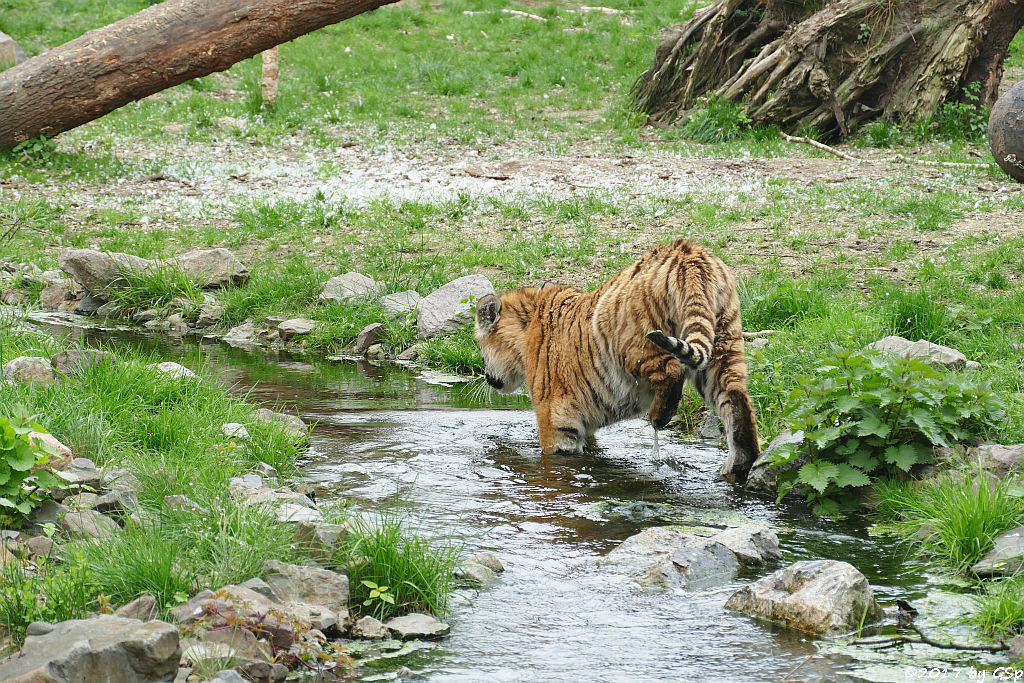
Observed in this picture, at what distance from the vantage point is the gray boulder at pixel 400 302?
9820mm

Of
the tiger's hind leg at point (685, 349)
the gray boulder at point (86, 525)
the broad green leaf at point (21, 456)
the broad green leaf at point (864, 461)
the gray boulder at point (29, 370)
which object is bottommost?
the broad green leaf at point (864, 461)

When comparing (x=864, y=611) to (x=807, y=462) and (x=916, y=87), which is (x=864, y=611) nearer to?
(x=807, y=462)

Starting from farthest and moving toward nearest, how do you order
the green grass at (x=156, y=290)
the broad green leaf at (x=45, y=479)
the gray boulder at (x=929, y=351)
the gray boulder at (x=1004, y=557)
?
the green grass at (x=156, y=290) → the gray boulder at (x=929, y=351) → the broad green leaf at (x=45, y=479) → the gray boulder at (x=1004, y=557)

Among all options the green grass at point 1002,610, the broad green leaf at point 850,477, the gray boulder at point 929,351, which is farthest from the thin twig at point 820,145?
the green grass at point 1002,610

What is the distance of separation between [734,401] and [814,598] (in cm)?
186

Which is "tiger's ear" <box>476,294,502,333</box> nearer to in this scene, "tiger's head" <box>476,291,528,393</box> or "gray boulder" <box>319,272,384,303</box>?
"tiger's head" <box>476,291,528,393</box>

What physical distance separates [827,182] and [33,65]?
10.3 meters

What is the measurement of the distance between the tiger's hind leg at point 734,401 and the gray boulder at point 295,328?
494 cm

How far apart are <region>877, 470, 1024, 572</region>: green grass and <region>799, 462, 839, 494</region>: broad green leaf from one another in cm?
40

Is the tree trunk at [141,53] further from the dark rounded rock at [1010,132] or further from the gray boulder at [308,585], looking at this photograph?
the gray boulder at [308,585]

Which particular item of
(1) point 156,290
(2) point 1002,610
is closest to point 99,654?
(2) point 1002,610

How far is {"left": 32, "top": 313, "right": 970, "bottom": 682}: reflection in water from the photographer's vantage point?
3.62 m

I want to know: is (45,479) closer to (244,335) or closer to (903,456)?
(903,456)

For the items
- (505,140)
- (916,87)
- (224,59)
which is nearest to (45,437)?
(224,59)
